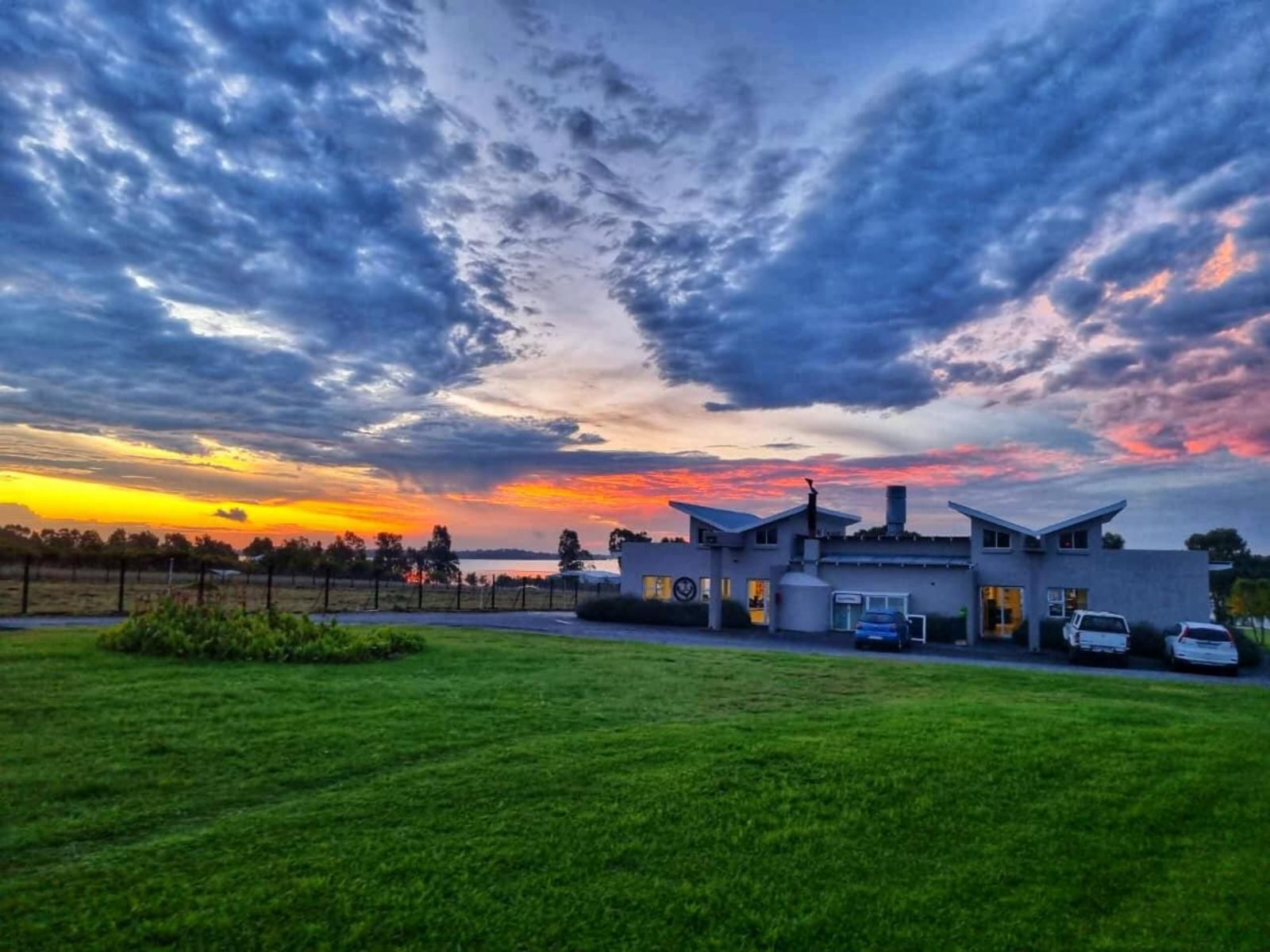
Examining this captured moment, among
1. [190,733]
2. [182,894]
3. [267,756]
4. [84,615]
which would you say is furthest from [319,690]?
[84,615]

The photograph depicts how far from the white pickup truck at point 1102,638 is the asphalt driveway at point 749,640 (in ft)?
1.40

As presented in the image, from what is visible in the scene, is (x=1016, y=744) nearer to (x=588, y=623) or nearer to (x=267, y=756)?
(x=267, y=756)

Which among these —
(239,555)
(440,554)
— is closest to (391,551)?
(440,554)

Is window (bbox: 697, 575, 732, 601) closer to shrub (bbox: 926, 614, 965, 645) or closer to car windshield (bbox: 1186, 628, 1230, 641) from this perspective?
shrub (bbox: 926, 614, 965, 645)

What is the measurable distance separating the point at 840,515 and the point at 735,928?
1423 inches

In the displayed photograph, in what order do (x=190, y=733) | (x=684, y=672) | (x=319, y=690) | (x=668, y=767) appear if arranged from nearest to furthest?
(x=668, y=767) < (x=190, y=733) < (x=319, y=690) < (x=684, y=672)

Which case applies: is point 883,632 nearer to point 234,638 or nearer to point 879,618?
point 879,618

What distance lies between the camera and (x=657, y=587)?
125ft

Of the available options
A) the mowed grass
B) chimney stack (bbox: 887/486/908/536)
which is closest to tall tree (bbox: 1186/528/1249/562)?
chimney stack (bbox: 887/486/908/536)

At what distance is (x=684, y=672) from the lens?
15477 millimetres

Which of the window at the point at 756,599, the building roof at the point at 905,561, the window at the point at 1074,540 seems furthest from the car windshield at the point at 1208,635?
the window at the point at 756,599

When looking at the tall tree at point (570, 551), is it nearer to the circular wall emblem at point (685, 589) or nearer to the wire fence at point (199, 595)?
the wire fence at point (199, 595)

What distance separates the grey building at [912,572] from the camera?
28797 millimetres

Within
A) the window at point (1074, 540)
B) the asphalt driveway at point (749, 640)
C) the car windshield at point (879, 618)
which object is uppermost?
the window at point (1074, 540)
